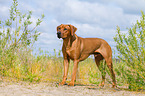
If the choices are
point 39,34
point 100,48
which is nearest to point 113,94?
point 100,48

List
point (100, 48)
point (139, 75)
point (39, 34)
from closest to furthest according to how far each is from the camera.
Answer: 1. point (139, 75)
2. point (100, 48)
3. point (39, 34)

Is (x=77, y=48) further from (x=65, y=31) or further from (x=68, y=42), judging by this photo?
(x=65, y=31)

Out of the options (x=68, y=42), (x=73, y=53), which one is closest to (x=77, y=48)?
(x=73, y=53)

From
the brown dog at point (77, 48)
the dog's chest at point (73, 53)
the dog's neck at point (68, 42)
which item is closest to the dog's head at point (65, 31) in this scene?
the brown dog at point (77, 48)

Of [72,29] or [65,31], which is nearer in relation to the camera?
[65,31]

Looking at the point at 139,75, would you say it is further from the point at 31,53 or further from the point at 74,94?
the point at 31,53

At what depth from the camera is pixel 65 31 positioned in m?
5.63

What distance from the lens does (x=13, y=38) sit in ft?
22.0

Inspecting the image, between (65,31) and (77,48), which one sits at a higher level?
(65,31)

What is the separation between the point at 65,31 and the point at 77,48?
65 cm

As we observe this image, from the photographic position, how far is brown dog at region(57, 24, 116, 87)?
5707mm

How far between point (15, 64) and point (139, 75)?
4016 millimetres

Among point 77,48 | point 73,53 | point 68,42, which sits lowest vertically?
point 73,53

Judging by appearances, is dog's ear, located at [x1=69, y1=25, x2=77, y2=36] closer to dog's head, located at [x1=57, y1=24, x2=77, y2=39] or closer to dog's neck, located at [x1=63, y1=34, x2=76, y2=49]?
dog's head, located at [x1=57, y1=24, x2=77, y2=39]
